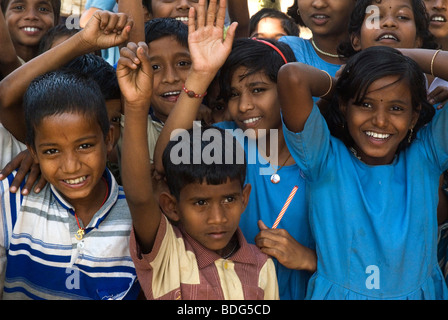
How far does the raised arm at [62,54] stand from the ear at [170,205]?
65 centimetres

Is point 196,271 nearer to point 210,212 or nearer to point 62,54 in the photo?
point 210,212

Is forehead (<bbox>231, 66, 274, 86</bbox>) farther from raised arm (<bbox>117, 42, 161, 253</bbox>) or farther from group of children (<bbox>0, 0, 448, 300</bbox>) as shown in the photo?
raised arm (<bbox>117, 42, 161, 253</bbox>)

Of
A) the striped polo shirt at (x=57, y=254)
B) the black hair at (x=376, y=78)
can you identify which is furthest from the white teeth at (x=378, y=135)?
the striped polo shirt at (x=57, y=254)

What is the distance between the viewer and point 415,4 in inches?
116

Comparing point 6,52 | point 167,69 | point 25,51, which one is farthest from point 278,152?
point 25,51

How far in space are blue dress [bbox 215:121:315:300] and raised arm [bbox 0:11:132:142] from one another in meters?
0.80

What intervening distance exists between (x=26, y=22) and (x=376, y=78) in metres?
2.05

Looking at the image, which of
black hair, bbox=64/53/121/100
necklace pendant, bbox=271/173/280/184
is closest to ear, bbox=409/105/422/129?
necklace pendant, bbox=271/173/280/184

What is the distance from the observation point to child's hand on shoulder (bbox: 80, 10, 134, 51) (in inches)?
88.7

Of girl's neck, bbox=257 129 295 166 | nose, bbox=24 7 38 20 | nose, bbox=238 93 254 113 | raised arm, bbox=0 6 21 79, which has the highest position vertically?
nose, bbox=24 7 38 20

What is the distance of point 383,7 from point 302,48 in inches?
21.6

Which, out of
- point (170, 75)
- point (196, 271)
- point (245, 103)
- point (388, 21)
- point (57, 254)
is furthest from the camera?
point (388, 21)

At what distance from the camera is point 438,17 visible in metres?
3.46
